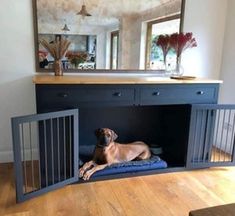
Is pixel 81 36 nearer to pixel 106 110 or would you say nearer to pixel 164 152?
pixel 106 110

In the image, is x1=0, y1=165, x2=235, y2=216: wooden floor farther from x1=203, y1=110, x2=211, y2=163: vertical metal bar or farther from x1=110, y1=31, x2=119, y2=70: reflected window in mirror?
x1=110, y1=31, x2=119, y2=70: reflected window in mirror

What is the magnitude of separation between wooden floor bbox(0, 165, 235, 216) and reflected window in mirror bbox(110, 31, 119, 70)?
47.7 inches

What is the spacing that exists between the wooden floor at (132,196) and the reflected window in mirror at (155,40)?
4.04ft

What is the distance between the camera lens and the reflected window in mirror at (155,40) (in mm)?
2875

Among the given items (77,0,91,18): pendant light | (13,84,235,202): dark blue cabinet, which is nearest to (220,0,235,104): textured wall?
(13,84,235,202): dark blue cabinet

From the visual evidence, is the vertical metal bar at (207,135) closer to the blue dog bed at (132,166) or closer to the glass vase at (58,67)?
the blue dog bed at (132,166)

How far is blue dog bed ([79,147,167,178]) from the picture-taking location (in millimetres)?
2525

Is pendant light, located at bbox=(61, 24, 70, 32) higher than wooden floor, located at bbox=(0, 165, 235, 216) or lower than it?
higher

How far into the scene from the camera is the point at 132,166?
2.62 m

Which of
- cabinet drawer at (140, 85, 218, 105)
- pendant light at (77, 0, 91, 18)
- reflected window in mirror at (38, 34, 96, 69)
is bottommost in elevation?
cabinet drawer at (140, 85, 218, 105)

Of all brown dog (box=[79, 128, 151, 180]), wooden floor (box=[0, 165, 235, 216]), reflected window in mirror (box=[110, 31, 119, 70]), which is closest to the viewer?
wooden floor (box=[0, 165, 235, 216])

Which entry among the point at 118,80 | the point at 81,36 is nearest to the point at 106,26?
the point at 81,36

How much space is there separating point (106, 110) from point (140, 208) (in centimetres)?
118

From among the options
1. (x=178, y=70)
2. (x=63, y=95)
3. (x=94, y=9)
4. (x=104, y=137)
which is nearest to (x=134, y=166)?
(x=104, y=137)
